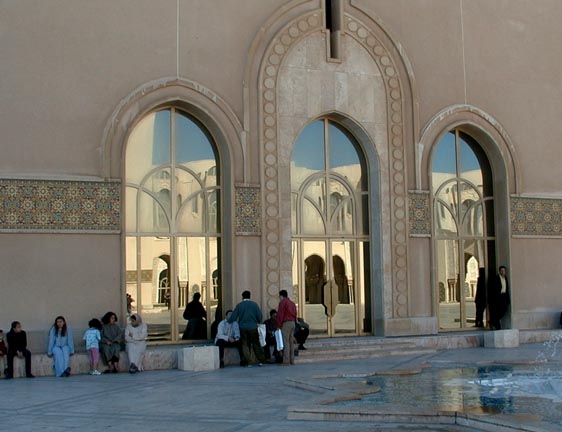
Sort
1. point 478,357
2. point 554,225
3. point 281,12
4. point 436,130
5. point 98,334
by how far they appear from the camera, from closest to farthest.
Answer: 1. point 98,334
2. point 478,357
3. point 281,12
4. point 436,130
5. point 554,225

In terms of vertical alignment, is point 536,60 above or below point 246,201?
above

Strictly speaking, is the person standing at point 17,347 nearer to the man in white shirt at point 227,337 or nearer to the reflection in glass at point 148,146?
the man in white shirt at point 227,337

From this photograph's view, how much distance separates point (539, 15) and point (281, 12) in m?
7.25

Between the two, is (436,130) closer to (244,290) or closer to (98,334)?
(244,290)

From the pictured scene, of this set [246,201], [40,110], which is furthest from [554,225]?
[40,110]

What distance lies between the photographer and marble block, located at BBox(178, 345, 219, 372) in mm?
14680

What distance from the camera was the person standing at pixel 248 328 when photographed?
50.5 ft

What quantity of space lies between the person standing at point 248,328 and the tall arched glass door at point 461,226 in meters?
5.41

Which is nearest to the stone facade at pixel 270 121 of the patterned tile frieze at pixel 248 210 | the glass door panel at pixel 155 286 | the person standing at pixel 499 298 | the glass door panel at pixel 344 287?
the patterned tile frieze at pixel 248 210

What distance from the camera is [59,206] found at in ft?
50.0

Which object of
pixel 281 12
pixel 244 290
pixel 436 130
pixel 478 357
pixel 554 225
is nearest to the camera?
pixel 478 357

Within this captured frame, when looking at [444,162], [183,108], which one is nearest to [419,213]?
[444,162]

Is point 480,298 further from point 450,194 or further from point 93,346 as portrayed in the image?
point 93,346

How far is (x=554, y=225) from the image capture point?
20.4m
